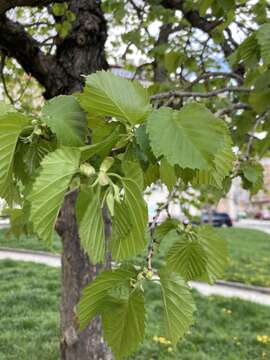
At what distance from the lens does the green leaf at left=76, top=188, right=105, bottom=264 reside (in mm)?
687

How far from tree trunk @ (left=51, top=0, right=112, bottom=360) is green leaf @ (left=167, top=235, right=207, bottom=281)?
1.60m

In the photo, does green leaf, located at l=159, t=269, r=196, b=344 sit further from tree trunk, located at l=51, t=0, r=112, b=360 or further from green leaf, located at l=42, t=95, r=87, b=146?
tree trunk, located at l=51, t=0, r=112, b=360

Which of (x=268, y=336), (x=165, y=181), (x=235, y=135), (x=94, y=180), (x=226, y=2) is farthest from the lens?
(x=268, y=336)

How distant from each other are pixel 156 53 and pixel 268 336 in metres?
3.24

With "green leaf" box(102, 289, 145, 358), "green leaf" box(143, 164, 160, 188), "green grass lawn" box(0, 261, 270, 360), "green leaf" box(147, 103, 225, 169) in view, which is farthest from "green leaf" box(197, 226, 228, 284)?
"green grass lawn" box(0, 261, 270, 360)

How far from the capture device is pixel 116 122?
0.79 meters

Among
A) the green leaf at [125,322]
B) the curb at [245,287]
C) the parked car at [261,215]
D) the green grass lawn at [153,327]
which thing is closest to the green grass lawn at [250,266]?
the curb at [245,287]

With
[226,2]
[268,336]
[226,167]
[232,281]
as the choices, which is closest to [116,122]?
[226,167]

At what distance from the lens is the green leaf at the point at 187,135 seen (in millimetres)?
696

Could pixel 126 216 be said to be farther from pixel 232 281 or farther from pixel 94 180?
pixel 232 281

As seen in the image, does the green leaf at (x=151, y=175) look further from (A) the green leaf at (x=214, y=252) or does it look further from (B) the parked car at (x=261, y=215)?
(B) the parked car at (x=261, y=215)

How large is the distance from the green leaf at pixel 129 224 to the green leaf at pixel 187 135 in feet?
0.25

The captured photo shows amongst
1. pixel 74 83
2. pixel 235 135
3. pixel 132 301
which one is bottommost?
pixel 132 301

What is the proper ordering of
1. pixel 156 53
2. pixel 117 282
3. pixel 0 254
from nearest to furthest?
pixel 117 282 → pixel 156 53 → pixel 0 254
